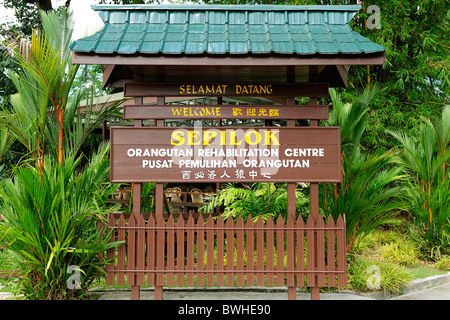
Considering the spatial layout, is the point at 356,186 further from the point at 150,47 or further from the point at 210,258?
the point at 150,47

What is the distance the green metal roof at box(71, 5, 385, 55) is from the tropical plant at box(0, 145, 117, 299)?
1.65 m

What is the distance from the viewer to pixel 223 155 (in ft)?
16.1

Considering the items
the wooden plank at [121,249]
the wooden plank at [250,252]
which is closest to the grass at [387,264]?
the wooden plank at [121,249]

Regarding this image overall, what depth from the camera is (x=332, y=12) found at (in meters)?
5.21

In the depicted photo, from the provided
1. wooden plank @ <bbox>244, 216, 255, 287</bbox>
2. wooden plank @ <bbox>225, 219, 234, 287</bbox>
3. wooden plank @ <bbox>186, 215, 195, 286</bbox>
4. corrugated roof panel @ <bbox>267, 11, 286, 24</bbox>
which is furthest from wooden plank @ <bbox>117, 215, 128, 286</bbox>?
corrugated roof panel @ <bbox>267, 11, 286, 24</bbox>

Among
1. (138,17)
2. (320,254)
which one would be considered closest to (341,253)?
(320,254)

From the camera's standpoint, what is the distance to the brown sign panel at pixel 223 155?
4.89 metres

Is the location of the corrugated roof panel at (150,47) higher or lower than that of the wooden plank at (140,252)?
higher

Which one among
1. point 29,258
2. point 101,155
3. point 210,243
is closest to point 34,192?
point 29,258

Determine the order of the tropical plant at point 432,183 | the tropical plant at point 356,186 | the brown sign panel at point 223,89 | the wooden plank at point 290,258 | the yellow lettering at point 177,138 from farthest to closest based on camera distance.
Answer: the tropical plant at point 432,183 → the tropical plant at point 356,186 → the brown sign panel at point 223,89 → the yellow lettering at point 177,138 → the wooden plank at point 290,258

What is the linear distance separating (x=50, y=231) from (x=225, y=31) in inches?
129

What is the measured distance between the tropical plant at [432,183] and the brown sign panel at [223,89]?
3534 millimetres

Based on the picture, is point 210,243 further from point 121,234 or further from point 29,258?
point 29,258

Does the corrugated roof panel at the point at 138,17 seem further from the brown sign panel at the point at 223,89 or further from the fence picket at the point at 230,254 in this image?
the fence picket at the point at 230,254
